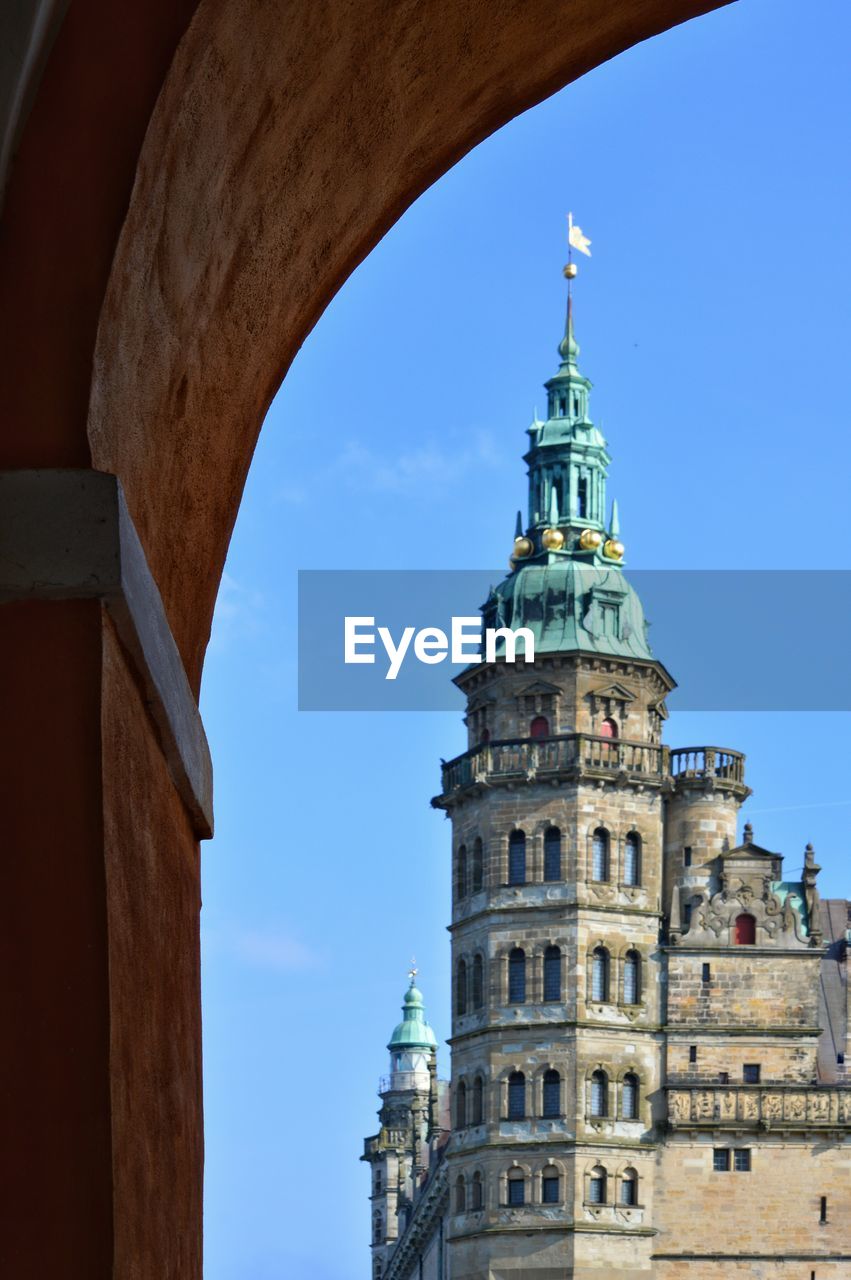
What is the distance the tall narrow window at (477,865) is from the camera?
234ft

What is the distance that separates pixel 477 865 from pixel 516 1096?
20.0 feet

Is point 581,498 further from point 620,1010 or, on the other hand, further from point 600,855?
point 620,1010

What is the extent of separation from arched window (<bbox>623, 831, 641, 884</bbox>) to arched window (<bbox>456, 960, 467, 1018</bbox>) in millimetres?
4822

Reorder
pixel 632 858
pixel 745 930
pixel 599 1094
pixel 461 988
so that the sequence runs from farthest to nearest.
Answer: pixel 461 988
pixel 632 858
pixel 745 930
pixel 599 1094

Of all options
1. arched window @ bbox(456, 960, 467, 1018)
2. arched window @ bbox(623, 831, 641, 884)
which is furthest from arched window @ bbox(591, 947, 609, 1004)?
arched window @ bbox(456, 960, 467, 1018)

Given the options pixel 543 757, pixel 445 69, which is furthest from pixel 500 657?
pixel 445 69

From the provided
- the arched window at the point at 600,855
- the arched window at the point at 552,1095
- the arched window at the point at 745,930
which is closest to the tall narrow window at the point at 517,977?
the arched window at the point at 552,1095

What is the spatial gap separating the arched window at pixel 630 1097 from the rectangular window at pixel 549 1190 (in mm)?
2454

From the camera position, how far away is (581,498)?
262 feet

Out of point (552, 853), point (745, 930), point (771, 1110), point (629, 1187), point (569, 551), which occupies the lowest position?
point (629, 1187)

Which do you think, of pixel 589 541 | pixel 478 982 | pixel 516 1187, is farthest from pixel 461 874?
pixel 589 541

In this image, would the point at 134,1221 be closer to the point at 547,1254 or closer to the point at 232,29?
the point at 232,29

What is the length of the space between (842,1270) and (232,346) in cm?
6646

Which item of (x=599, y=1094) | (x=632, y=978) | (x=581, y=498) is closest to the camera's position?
(x=599, y=1094)
